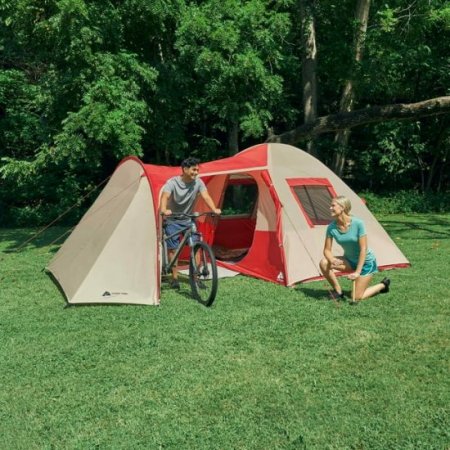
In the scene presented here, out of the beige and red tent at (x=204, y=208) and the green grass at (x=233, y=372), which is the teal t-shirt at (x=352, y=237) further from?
the beige and red tent at (x=204, y=208)

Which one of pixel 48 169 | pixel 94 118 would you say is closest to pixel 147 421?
pixel 94 118

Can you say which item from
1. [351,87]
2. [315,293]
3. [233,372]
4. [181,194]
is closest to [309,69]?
[351,87]

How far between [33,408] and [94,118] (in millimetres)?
6354

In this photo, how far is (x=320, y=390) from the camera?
3484mm

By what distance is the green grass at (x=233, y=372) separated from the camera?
3018 millimetres

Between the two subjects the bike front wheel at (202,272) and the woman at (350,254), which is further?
the bike front wheel at (202,272)

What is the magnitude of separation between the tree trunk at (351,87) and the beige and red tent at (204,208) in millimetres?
6021

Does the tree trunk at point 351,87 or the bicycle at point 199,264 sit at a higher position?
the tree trunk at point 351,87

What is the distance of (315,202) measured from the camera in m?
6.82

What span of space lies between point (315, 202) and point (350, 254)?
1.42 m

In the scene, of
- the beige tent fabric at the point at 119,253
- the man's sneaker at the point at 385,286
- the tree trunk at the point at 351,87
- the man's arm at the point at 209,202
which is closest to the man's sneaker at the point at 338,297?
the man's sneaker at the point at 385,286

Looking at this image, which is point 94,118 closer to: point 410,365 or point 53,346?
point 53,346

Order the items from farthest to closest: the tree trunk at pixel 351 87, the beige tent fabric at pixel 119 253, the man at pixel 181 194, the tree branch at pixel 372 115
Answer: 1. the tree trunk at pixel 351 87
2. the tree branch at pixel 372 115
3. the man at pixel 181 194
4. the beige tent fabric at pixel 119 253

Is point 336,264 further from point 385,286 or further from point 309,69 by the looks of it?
point 309,69
